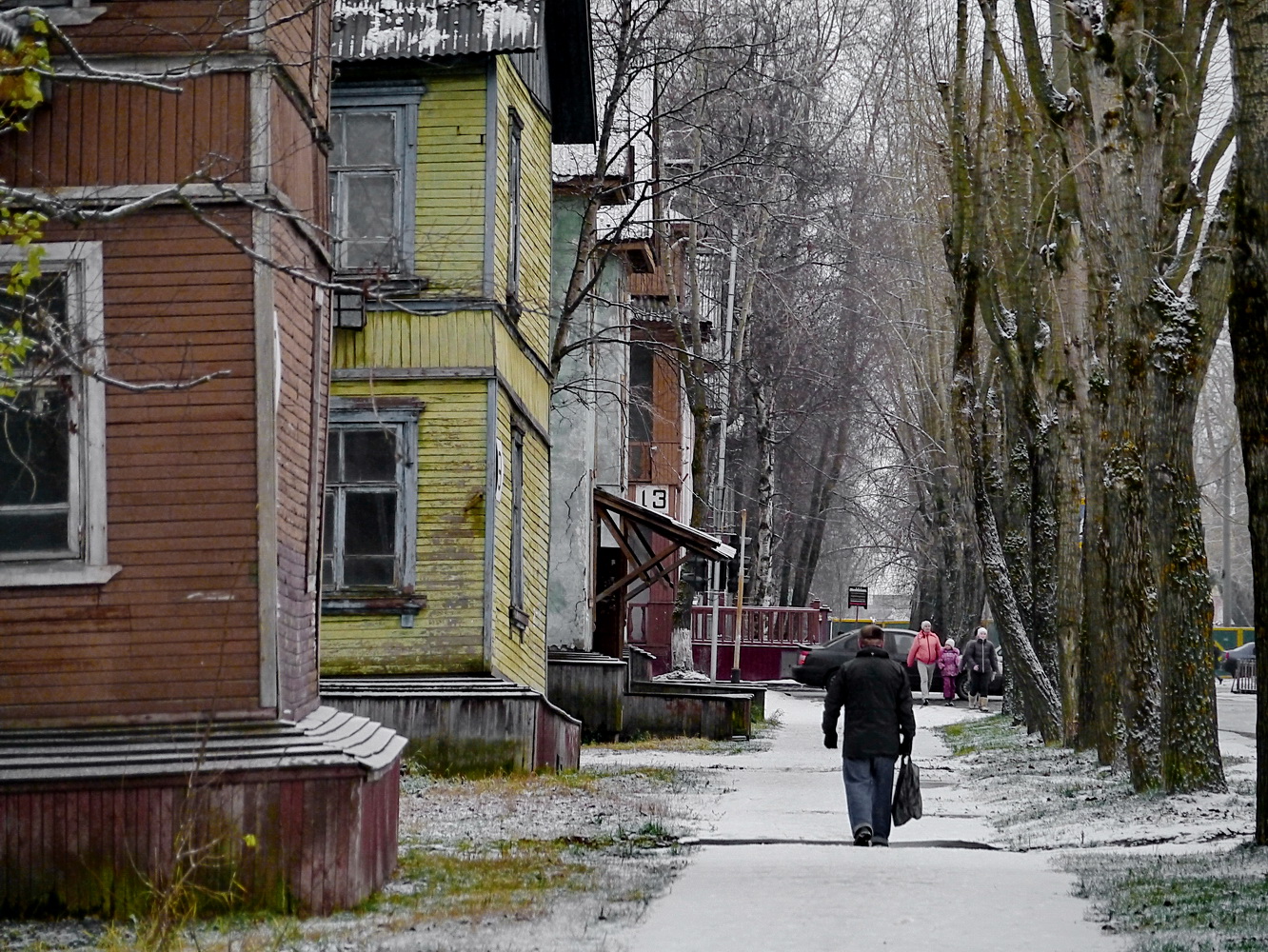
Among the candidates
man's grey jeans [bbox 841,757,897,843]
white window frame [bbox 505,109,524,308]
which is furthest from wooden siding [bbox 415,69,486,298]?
man's grey jeans [bbox 841,757,897,843]

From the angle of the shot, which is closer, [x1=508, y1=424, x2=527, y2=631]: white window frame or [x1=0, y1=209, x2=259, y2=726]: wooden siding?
[x1=0, y1=209, x2=259, y2=726]: wooden siding

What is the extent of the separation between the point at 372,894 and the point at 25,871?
1759 mm

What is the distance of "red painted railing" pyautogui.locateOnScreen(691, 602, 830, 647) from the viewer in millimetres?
51312

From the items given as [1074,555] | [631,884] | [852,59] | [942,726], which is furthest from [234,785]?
[852,59]

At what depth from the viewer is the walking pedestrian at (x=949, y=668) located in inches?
1785

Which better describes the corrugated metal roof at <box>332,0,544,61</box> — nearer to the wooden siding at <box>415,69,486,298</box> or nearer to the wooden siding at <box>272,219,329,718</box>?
the wooden siding at <box>415,69,486,298</box>

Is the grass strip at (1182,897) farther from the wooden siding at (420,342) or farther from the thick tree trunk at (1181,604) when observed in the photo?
the wooden siding at (420,342)

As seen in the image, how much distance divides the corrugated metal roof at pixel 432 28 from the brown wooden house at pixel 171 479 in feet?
29.2

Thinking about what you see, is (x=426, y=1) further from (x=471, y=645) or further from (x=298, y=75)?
(x=298, y=75)

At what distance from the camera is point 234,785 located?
9.59 meters

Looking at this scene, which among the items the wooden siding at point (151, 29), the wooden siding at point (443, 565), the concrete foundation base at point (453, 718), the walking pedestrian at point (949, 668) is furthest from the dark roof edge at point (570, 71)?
the walking pedestrian at point (949, 668)

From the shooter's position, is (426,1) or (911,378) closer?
(426,1)

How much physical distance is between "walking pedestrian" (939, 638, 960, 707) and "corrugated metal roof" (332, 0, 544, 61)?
28.2 m

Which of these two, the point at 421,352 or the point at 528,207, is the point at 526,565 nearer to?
the point at 421,352
